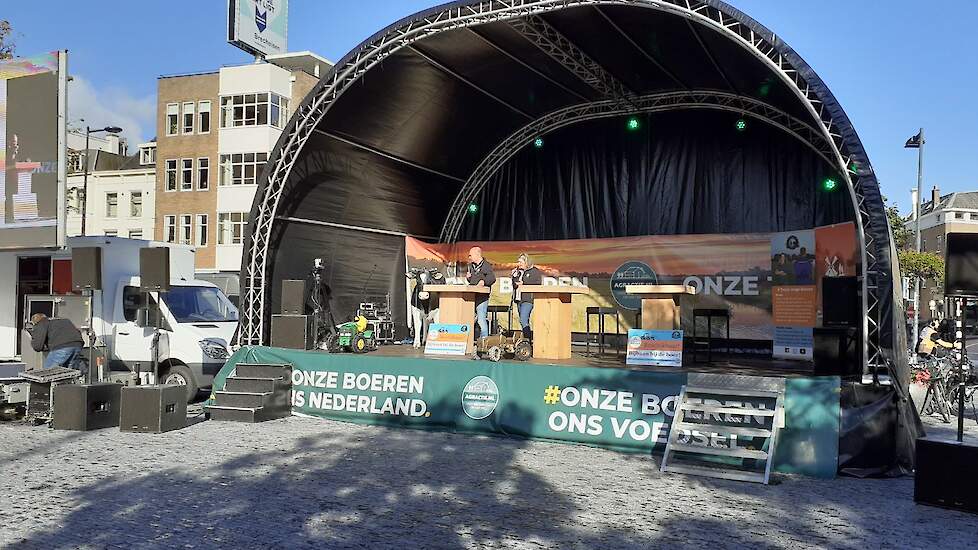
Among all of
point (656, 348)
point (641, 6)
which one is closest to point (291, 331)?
point (656, 348)

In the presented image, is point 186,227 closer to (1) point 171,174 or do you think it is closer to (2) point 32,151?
(1) point 171,174

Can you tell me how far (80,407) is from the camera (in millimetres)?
8617

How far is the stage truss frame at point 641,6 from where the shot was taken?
25.0ft

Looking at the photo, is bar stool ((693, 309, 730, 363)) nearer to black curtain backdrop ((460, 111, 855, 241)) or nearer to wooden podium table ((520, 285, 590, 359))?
wooden podium table ((520, 285, 590, 359))

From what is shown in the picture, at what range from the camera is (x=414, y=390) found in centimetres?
899

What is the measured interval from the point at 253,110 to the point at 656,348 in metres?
26.1

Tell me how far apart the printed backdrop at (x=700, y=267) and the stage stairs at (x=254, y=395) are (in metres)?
3.69

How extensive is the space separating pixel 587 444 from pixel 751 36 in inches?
196

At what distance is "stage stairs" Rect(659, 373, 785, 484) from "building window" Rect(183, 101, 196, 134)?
2985cm

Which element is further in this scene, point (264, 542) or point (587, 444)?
point (587, 444)

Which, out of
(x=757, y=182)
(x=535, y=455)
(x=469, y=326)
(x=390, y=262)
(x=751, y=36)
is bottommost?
(x=535, y=455)

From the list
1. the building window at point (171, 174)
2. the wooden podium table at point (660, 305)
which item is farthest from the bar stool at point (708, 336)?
the building window at point (171, 174)

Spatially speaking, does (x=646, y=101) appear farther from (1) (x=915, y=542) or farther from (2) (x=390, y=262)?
(1) (x=915, y=542)

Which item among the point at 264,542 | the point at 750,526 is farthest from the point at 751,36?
the point at 264,542
